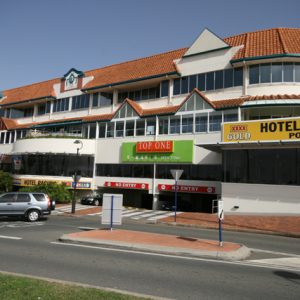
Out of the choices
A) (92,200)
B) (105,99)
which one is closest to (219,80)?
(105,99)

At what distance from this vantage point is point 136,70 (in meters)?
37.2

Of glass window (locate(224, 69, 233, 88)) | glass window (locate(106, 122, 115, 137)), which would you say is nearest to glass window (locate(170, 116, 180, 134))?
glass window (locate(224, 69, 233, 88))

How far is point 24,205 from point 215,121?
1640 cm

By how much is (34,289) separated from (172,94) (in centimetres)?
2815

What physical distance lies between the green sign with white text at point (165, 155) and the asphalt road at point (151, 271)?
1662 cm

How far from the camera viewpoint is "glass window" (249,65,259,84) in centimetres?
2875

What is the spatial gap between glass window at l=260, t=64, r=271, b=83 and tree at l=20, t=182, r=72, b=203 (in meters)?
20.2

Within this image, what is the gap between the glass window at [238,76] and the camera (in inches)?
1158

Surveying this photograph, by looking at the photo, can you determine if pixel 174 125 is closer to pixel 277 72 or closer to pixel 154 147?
pixel 154 147

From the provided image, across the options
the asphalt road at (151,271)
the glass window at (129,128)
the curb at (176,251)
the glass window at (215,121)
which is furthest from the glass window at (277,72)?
the curb at (176,251)

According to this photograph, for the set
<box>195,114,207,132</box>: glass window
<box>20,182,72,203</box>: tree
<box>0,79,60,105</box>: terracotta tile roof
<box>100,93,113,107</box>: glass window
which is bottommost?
<box>20,182,72,203</box>: tree

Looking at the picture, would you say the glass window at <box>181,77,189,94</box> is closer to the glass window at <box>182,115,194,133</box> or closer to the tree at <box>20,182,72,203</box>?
the glass window at <box>182,115,194,133</box>

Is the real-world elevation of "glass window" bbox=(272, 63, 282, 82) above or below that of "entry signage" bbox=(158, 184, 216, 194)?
above

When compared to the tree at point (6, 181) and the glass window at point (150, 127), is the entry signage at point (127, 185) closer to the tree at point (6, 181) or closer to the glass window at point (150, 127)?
the glass window at point (150, 127)
